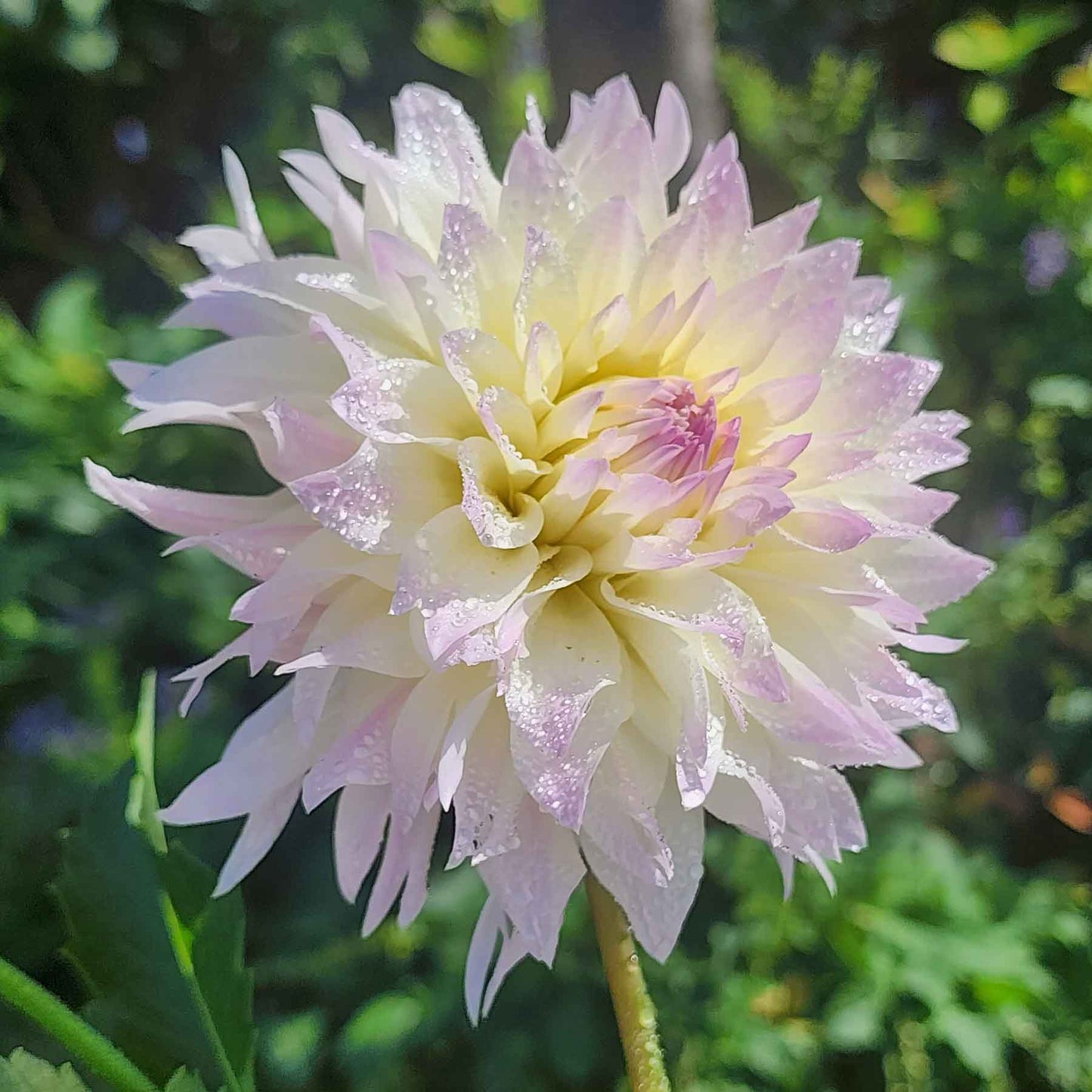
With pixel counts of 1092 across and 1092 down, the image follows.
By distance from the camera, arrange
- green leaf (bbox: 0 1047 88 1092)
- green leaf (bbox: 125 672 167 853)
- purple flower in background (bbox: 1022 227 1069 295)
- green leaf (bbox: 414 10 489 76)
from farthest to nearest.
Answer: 1. green leaf (bbox: 414 10 489 76)
2. purple flower in background (bbox: 1022 227 1069 295)
3. green leaf (bbox: 125 672 167 853)
4. green leaf (bbox: 0 1047 88 1092)

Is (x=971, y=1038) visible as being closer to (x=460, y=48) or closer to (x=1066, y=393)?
(x=1066, y=393)

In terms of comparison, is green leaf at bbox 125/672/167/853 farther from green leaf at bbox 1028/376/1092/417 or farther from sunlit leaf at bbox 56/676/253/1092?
green leaf at bbox 1028/376/1092/417

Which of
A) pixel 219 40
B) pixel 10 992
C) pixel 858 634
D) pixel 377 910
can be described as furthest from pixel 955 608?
pixel 219 40

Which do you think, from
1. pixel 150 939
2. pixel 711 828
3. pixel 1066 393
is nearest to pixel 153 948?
pixel 150 939

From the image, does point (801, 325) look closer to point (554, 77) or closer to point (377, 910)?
point (377, 910)

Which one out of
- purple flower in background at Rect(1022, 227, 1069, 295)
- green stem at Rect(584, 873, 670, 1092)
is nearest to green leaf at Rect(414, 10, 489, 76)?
purple flower in background at Rect(1022, 227, 1069, 295)


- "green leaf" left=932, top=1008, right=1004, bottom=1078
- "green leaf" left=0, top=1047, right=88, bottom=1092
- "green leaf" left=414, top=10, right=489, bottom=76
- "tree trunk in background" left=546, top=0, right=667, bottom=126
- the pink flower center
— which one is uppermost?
"tree trunk in background" left=546, top=0, right=667, bottom=126
